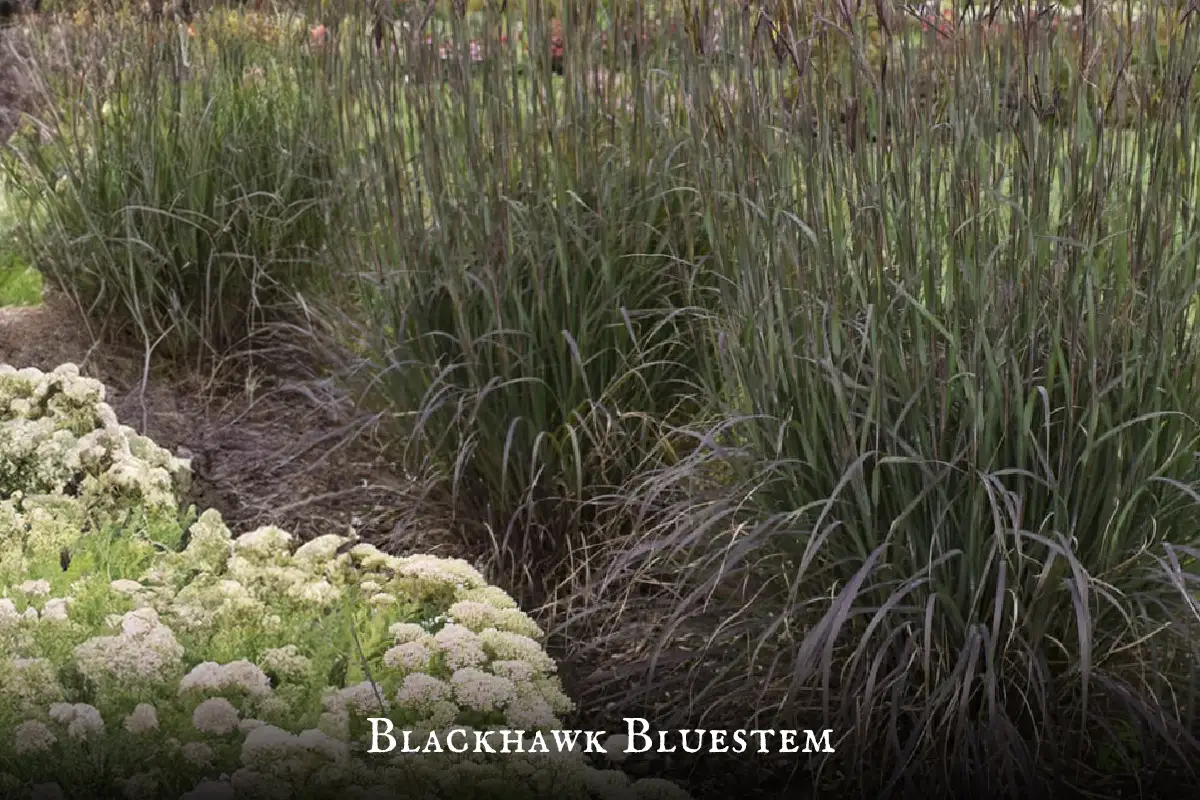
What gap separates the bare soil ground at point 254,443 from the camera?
3957 mm

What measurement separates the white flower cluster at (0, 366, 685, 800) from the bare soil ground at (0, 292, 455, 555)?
55cm

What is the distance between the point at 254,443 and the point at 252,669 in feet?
6.97

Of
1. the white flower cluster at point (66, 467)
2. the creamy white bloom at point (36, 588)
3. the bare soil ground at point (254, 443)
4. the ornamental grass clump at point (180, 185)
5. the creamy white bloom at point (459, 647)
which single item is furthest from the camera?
the ornamental grass clump at point (180, 185)

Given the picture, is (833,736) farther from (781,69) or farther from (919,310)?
(781,69)

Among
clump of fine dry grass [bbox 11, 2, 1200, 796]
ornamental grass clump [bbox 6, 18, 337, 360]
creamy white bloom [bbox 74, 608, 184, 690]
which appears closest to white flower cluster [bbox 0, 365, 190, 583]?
ornamental grass clump [bbox 6, 18, 337, 360]

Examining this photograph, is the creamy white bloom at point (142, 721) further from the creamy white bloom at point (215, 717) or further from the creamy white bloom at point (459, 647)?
the creamy white bloom at point (459, 647)

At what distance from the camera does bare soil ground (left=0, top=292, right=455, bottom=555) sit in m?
3.96

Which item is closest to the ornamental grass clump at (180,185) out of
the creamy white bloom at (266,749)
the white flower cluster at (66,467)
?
the white flower cluster at (66,467)

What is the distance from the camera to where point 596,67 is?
3.43 meters

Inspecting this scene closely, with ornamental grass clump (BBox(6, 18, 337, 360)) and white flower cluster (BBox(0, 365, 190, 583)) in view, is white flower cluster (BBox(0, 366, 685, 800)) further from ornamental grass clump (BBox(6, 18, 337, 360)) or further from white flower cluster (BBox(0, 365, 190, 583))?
ornamental grass clump (BBox(6, 18, 337, 360))

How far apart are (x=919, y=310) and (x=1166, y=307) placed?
18.1 inches

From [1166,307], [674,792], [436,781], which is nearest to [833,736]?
[674,792]

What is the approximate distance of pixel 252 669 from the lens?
7.91 feet

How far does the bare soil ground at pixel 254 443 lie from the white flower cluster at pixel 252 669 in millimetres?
552
